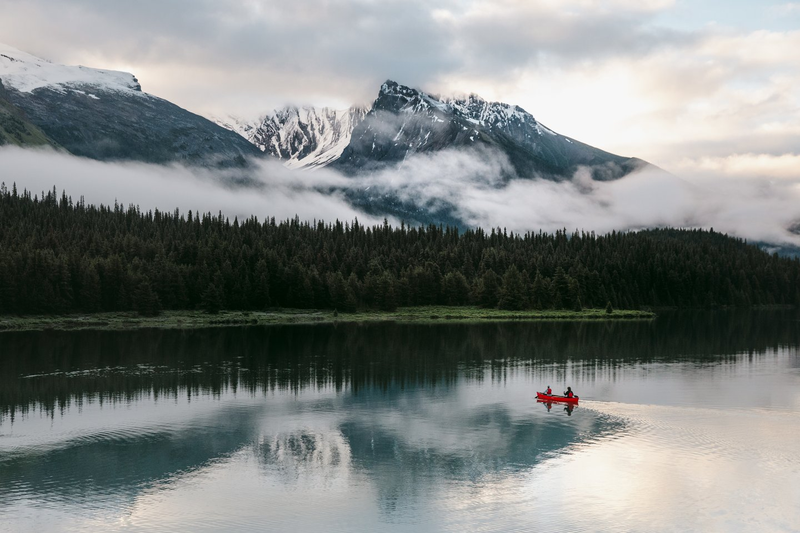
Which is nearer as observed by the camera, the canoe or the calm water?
the calm water

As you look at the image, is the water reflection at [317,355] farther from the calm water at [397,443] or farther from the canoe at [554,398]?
the canoe at [554,398]

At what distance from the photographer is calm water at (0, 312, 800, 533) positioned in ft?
138

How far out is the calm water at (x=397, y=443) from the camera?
42.0m

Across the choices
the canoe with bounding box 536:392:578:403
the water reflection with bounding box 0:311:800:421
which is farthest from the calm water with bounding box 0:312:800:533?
the canoe with bounding box 536:392:578:403

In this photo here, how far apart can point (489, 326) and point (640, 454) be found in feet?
411

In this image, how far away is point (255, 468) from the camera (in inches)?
2016

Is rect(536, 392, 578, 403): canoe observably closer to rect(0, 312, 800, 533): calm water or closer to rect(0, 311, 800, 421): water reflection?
rect(0, 312, 800, 533): calm water

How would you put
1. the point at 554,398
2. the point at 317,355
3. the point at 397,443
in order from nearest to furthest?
1. the point at 397,443
2. the point at 554,398
3. the point at 317,355

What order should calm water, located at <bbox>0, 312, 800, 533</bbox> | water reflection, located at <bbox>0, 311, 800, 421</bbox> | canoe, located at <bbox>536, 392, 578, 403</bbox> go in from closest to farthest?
calm water, located at <bbox>0, 312, 800, 533</bbox> < canoe, located at <bbox>536, 392, 578, 403</bbox> < water reflection, located at <bbox>0, 311, 800, 421</bbox>

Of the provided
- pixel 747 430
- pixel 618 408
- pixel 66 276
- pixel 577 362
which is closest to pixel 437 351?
pixel 577 362

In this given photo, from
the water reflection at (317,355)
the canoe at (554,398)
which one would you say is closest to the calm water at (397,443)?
the water reflection at (317,355)

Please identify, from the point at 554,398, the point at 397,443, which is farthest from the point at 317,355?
the point at 397,443

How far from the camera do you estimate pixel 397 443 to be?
58.0m

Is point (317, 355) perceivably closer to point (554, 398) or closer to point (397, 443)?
point (554, 398)
